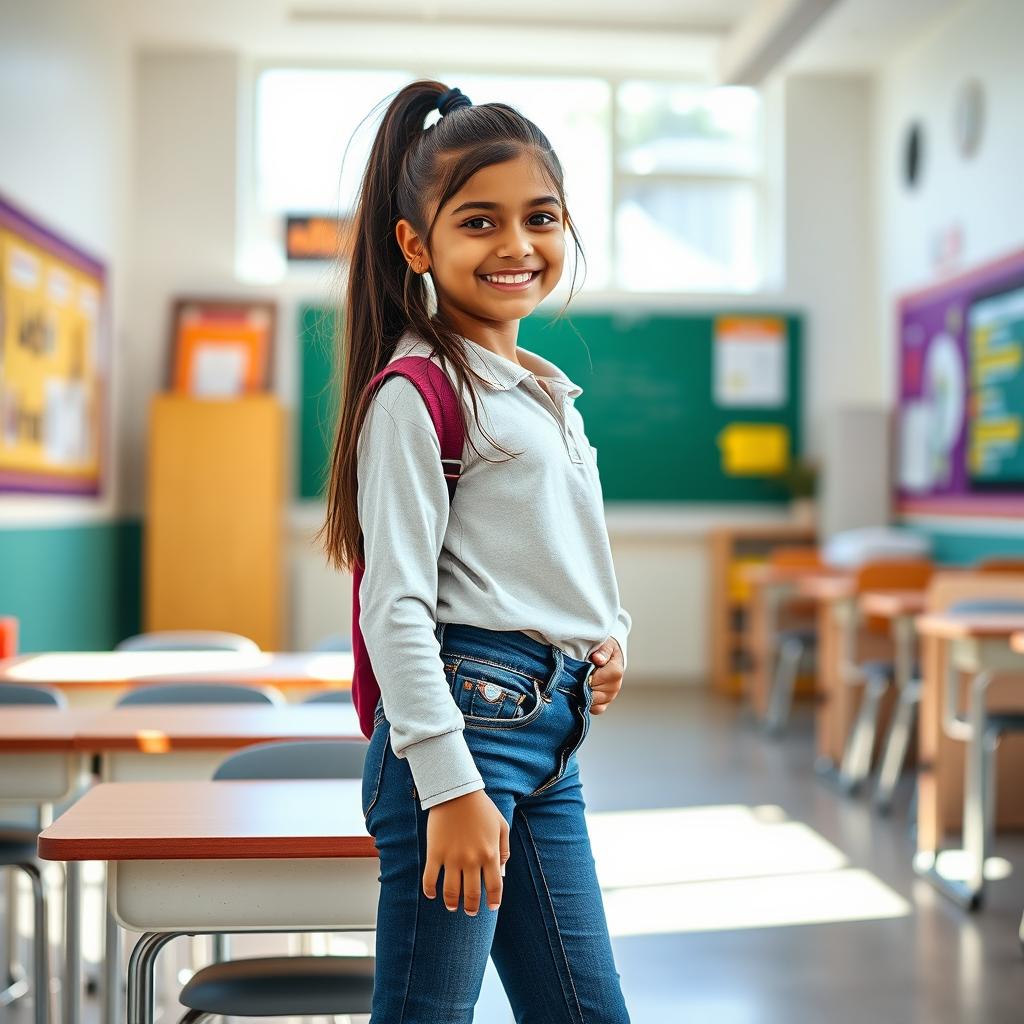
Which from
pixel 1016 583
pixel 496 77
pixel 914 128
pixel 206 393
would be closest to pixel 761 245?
pixel 914 128

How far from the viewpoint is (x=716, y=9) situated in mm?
7543

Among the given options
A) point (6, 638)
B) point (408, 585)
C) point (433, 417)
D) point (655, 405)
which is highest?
point (655, 405)

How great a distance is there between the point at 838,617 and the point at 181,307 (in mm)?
4496

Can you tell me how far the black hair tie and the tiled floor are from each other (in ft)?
6.43

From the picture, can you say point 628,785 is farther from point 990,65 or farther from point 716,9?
point 716,9

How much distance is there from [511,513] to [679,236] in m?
7.53

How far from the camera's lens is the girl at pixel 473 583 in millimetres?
1144

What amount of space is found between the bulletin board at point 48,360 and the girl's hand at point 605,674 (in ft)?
15.6

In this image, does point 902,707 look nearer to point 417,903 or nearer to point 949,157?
point 949,157

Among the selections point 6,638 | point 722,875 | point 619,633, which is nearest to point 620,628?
point 619,633

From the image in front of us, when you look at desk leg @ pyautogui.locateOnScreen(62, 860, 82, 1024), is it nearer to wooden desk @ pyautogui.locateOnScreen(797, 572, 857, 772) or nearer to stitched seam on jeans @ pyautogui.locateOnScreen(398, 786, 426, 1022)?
stitched seam on jeans @ pyautogui.locateOnScreen(398, 786, 426, 1022)

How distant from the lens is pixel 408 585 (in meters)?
1.14

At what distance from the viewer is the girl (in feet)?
3.75

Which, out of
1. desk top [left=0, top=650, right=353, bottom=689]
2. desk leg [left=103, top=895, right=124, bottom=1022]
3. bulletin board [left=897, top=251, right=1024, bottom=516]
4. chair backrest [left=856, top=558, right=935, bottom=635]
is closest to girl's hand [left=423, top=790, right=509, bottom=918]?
desk leg [left=103, top=895, right=124, bottom=1022]
